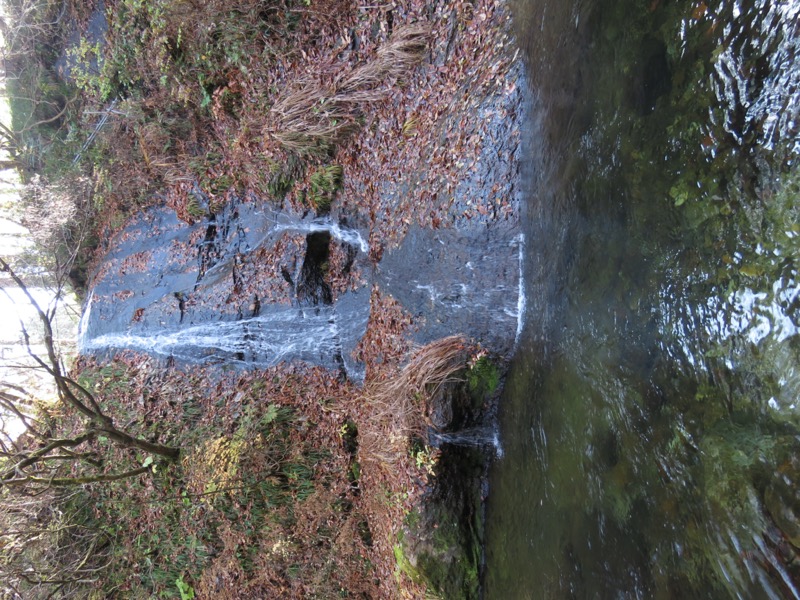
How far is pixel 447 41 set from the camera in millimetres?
5625

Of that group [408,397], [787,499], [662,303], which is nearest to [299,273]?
[408,397]

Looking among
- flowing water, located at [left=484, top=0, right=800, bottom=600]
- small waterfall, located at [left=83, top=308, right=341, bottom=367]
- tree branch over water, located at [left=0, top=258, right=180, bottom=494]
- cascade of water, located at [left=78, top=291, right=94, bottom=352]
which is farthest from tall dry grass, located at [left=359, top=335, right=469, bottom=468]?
cascade of water, located at [left=78, top=291, right=94, bottom=352]

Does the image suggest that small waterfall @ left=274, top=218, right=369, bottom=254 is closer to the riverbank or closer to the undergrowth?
the riverbank

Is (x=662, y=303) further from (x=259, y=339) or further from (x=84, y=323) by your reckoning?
(x=84, y=323)

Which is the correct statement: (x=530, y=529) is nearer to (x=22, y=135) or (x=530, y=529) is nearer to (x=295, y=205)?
(x=295, y=205)

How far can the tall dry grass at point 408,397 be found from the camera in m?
5.41

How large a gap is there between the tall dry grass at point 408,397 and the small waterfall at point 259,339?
1544 millimetres

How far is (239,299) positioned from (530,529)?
576 centimetres

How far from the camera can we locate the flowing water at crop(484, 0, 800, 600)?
258 centimetres

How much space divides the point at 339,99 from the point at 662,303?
4.95 m

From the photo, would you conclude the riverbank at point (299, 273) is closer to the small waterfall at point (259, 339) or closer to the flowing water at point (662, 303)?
the small waterfall at point (259, 339)

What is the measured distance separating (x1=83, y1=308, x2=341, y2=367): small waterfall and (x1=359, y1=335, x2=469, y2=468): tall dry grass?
5.07ft

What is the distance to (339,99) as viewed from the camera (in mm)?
6707

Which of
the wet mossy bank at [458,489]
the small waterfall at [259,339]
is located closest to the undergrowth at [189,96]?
the small waterfall at [259,339]
